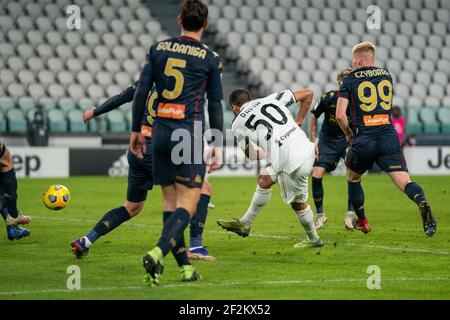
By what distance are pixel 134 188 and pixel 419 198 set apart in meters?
3.10

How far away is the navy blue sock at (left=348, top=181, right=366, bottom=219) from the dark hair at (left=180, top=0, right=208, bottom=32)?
15.5 ft

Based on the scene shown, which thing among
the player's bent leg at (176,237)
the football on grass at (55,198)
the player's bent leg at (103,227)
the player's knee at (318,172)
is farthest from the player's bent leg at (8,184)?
the player's knee at (318,172)

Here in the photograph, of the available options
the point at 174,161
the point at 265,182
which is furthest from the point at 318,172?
the point at 174,161

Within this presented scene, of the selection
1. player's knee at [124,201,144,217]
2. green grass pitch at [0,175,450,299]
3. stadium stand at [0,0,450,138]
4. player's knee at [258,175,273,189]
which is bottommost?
green grass pitch at [0,175,450,299]

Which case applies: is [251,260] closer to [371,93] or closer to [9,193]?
[371,93]

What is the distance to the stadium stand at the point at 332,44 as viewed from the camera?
27.4m

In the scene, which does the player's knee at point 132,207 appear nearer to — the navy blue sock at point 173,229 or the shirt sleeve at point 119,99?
the shirt sleeve at point 119,99

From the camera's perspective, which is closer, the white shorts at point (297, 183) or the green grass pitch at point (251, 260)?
the green grass pitch at point (251, 260)

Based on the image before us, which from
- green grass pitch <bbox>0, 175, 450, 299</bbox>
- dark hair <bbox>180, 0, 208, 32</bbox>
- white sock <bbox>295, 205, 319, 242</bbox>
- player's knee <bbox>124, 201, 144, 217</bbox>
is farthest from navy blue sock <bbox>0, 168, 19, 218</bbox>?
dark hair <bbox>180, 0, 208, 32</bbox>

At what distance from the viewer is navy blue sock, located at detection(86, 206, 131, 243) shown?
905 centimetres

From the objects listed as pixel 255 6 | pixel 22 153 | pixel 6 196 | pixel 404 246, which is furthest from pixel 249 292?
pixel 255 6

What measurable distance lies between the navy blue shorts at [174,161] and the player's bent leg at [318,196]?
16.8 feet

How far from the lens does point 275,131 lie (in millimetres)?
9352

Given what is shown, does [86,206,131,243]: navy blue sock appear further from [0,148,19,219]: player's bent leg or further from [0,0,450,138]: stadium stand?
[0,0,450,138]: stadium stand
